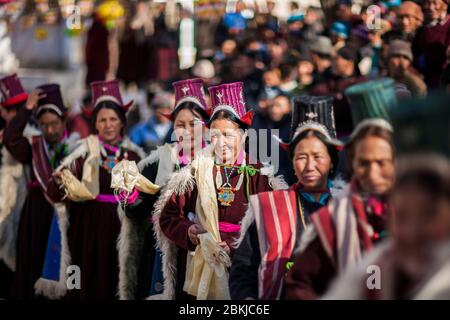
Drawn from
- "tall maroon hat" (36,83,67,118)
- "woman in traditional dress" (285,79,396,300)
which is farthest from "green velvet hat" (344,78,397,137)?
"tall maroon hat" (36,83,67,118)

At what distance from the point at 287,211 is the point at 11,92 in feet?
16.0

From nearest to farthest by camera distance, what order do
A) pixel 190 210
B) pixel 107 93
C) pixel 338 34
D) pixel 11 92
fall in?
pixel 190 210 → pixel 107 93 → pixel 11 92 → pixel 338 34

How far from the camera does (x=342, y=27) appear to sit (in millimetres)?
10406

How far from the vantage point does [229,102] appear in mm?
6324

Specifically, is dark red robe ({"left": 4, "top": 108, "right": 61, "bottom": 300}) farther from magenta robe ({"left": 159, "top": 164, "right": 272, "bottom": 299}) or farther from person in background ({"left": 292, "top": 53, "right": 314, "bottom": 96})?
magenta robe ({"left": 159, "top": 164, "right": 272, "bottom": 299})

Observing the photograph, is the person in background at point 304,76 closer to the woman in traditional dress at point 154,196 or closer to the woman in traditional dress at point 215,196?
the woman in traditional dress at point 154,196

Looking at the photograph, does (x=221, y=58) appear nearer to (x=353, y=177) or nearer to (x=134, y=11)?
(x=134, y=11)

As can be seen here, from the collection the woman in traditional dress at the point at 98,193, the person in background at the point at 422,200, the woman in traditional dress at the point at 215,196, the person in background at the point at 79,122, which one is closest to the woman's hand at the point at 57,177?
the woman in traditional dress at the point at 98,193

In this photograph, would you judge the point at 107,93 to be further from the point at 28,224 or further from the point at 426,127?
the point at 426,127

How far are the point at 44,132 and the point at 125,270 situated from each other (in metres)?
1.81

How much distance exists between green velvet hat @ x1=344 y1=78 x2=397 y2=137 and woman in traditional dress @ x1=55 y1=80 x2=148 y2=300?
12.9 ft

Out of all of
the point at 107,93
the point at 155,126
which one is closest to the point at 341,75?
the point at 107,93

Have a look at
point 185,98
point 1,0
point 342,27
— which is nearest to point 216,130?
point 185,98

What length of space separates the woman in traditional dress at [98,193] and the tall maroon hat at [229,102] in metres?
1.70
